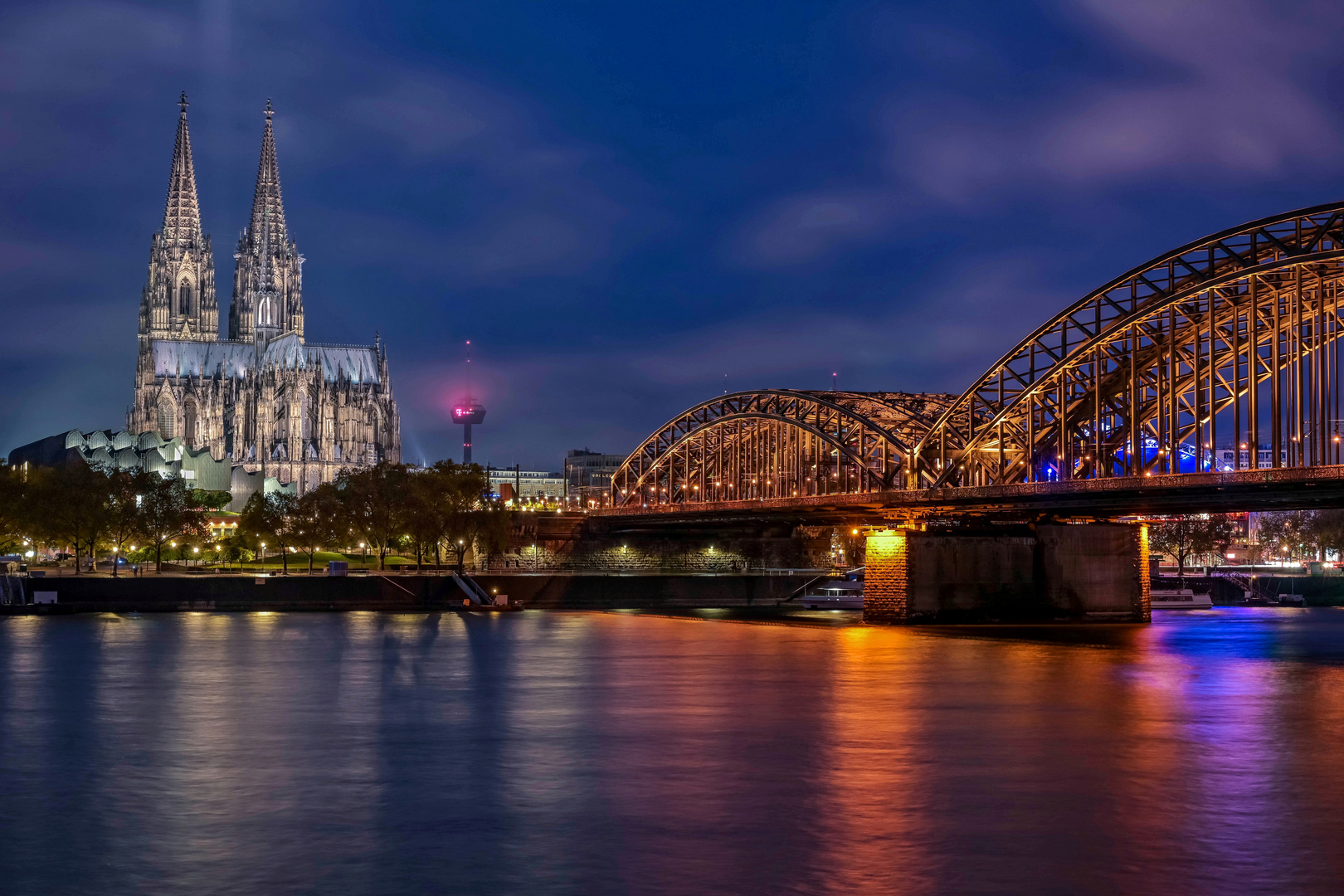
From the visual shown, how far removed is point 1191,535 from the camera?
164m

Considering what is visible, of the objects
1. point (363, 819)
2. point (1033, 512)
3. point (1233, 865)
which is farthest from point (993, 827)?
point (1033, 512)

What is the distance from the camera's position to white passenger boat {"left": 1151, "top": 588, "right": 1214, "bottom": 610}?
11419 cm

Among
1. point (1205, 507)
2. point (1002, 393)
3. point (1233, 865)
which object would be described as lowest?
point (1233, 865)

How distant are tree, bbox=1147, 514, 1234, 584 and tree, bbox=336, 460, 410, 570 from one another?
73972 mm

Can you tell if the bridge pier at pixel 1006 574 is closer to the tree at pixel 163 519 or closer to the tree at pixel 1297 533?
the tree at pixel 163 519

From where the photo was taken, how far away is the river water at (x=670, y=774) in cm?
2323

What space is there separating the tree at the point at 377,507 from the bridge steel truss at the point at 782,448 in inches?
950

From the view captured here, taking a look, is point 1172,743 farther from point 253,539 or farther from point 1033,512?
point 253,539

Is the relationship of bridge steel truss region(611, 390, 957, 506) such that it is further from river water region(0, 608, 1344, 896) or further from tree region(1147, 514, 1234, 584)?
river water region(0, 608, 1344, 896)

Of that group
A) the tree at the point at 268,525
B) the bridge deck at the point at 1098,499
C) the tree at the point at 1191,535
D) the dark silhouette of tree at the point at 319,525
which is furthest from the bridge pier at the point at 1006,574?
the tree at the point at 1191,535

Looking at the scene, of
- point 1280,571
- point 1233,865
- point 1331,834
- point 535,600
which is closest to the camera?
point 1233,865

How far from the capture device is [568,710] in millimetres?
44688

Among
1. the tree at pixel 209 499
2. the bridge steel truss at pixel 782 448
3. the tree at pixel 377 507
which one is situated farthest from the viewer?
the tree at pixel 209 499

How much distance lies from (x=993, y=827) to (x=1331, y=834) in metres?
5.24
